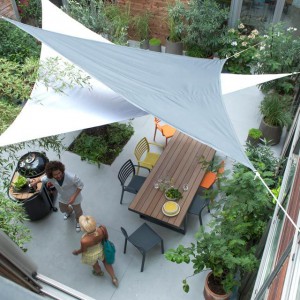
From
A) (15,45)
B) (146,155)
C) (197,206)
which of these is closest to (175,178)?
(197,206)

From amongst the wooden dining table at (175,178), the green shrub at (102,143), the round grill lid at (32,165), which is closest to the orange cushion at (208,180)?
the wooden dining table at (175,178)

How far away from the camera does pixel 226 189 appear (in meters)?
3.54

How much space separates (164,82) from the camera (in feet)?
13.8

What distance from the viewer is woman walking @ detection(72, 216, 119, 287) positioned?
3.74 metres

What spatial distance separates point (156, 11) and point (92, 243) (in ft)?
17.5

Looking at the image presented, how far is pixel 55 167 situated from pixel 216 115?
192 cm

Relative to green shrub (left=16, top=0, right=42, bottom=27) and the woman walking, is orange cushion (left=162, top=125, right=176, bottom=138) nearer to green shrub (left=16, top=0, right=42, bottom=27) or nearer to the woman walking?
the woman walking

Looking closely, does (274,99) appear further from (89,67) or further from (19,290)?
(19,290)

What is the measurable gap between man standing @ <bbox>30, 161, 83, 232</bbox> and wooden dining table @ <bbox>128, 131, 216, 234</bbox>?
70cm

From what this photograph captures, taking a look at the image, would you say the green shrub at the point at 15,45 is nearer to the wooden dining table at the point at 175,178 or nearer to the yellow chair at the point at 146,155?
the yellow chair at the point at 146,155

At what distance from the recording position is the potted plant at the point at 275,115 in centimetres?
545

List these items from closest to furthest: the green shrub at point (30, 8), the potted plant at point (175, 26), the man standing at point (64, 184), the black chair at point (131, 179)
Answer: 1. the man standing at point (64, 184)
2. the black chair at point (131, 179)
3. the potted plant at point (175, 26)
4. the green shrub at point (30, 8)

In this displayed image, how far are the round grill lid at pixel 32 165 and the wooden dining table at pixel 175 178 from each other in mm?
1389

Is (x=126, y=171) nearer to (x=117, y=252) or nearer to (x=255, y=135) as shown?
(x=117, y=252)
